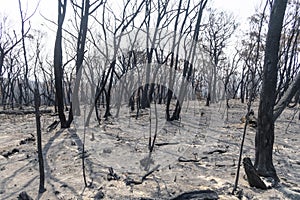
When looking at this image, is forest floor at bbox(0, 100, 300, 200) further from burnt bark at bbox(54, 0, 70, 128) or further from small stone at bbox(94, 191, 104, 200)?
burnt bark at bbox(54, 0, 70, 128)

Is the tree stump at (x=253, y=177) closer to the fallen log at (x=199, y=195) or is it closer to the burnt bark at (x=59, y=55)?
the fallen log at (x=199, y=195)

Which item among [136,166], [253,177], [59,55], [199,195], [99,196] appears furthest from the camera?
[59,55]

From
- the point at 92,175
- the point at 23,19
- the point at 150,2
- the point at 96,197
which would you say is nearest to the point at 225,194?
the point at 96,197

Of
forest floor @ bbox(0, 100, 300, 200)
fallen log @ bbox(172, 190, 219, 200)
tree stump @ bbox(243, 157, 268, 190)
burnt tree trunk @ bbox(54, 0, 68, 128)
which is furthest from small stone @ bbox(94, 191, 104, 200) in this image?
burnt tree trunk @ bbox(54, 0, 68, 128)

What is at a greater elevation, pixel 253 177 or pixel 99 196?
pixel 253 177

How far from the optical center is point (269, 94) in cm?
328

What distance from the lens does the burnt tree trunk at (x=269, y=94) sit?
3248 mm

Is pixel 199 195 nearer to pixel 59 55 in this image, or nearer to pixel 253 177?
pixel 253 177

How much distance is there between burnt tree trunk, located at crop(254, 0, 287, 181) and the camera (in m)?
3.25

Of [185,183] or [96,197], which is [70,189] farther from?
[185,183]

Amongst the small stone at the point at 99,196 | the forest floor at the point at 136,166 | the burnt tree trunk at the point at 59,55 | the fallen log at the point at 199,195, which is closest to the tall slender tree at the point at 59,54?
the burnt tree trunk at the point at 59,55

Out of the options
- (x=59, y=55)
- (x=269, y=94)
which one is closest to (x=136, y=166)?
(x=269, y=94)

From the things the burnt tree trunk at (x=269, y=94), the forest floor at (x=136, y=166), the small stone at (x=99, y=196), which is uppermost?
the burnt tree trunk at (x=269, y=94)

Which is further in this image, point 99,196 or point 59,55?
point 59,55
